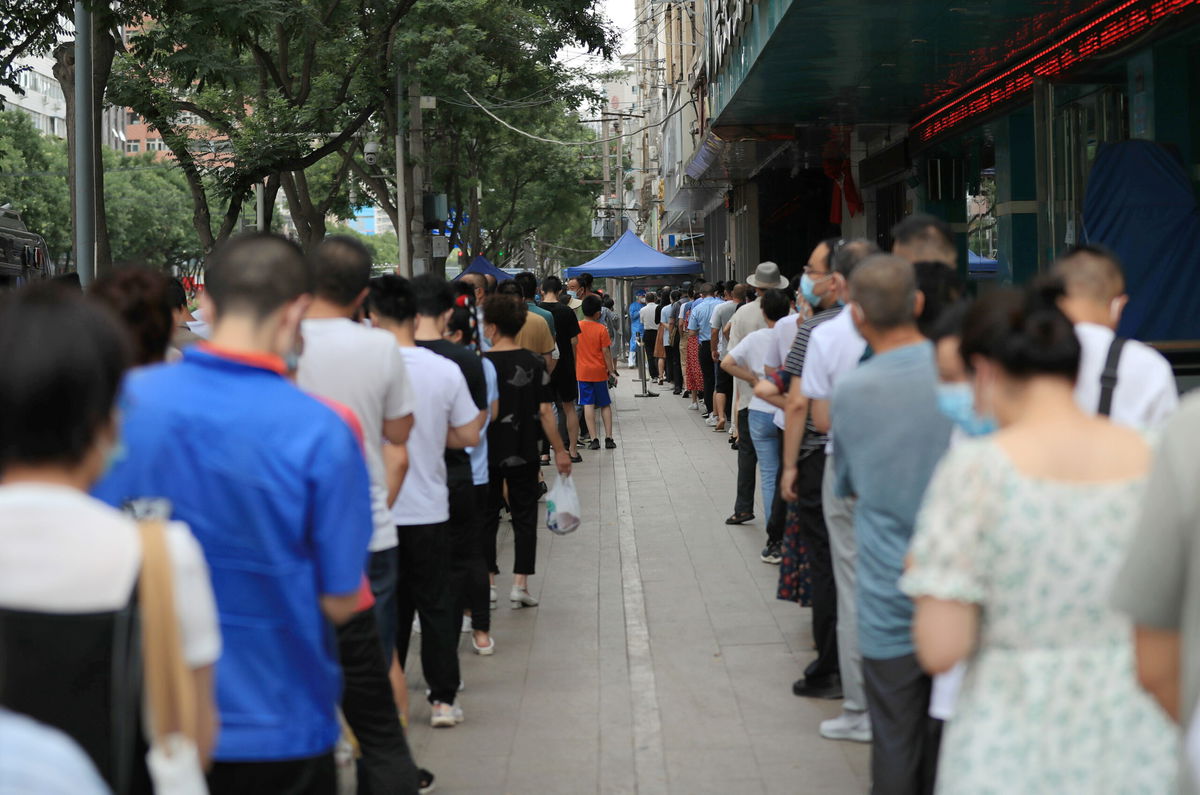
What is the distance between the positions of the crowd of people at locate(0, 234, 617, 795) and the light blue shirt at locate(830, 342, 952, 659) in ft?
4.90

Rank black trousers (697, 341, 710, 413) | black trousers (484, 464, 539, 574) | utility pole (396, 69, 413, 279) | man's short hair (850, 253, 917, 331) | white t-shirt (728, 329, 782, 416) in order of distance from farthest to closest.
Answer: utility pole (396, 69, 413, 279) < black trousers (697, 341, 710, 413) < white t-shirt (728, 329, 782, 416) < black trousers (484, 464, 539, 574) < man's short hair (850, 253, 917, 331)

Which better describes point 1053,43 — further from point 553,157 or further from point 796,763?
point 553,157

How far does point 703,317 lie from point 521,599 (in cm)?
1118

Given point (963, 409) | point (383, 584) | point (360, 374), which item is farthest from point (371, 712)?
point (963, 409)

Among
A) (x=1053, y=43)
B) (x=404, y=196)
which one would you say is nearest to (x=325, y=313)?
(x=1053, y=43)

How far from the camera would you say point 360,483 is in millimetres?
3215

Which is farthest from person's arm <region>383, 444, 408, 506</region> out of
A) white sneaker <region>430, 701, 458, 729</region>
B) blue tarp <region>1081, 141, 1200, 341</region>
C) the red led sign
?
the red led sign

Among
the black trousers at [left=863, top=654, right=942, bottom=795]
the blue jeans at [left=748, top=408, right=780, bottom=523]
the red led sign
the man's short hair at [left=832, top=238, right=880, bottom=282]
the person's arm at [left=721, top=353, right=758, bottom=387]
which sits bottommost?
the black trousers at [left=863, top=654, right=942, bottom=795]

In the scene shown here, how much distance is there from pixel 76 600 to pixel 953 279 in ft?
11.0

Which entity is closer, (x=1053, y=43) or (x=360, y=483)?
(x=360, y=483)

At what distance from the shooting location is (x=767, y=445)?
374 inches

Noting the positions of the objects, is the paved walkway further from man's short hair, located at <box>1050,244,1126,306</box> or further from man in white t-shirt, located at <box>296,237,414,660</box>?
man's short hair, located at <box>1050,244,1126,306</box>

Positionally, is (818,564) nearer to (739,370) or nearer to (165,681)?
(739,370)

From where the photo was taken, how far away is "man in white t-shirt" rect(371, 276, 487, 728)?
5.69 m
